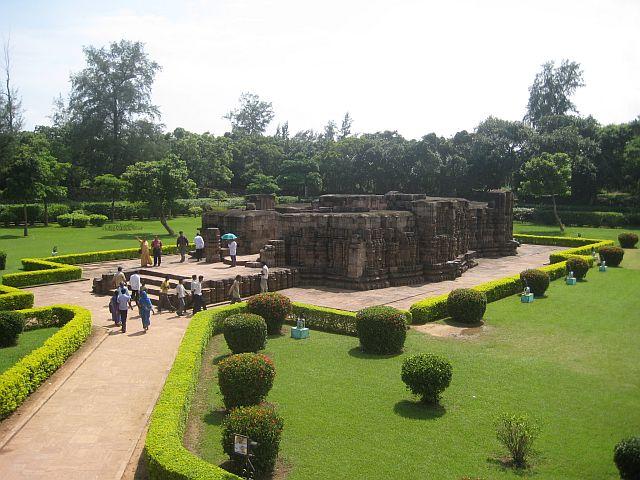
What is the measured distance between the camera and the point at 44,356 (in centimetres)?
1336

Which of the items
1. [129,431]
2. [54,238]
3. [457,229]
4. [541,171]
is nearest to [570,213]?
[541,171]

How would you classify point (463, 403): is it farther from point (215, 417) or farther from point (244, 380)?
point (215, 417)

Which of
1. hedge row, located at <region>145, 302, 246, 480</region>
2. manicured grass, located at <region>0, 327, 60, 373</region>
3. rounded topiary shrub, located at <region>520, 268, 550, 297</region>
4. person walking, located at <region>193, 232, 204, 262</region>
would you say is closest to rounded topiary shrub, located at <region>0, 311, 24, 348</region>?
manicured grass, located at <region>0, 327, 60, 373</region>

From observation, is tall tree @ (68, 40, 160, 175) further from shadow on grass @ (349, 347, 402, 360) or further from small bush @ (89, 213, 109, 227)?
shadow on grass @ (349, 347, 402, 360)

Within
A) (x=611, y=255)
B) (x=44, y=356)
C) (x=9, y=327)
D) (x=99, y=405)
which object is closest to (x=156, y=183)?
(x=9, y=327)

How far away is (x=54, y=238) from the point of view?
127 ft

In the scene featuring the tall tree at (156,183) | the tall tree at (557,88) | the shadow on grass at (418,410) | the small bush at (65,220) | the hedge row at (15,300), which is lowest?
the shadow on grass at (418,410)

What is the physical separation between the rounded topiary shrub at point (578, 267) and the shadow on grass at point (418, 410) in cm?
1776

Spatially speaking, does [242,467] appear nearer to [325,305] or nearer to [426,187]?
[325,305]

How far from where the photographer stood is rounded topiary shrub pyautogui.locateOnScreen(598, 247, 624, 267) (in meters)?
31.1

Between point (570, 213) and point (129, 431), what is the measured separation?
4978 centimetres

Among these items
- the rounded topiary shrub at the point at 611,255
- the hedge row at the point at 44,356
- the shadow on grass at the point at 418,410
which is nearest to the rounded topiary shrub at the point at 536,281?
the rounded topiary shrub at the point at 611,255

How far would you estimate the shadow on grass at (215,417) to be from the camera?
1153cm

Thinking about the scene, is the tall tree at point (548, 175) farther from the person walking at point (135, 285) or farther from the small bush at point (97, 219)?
the person walking at point (135, 285)
